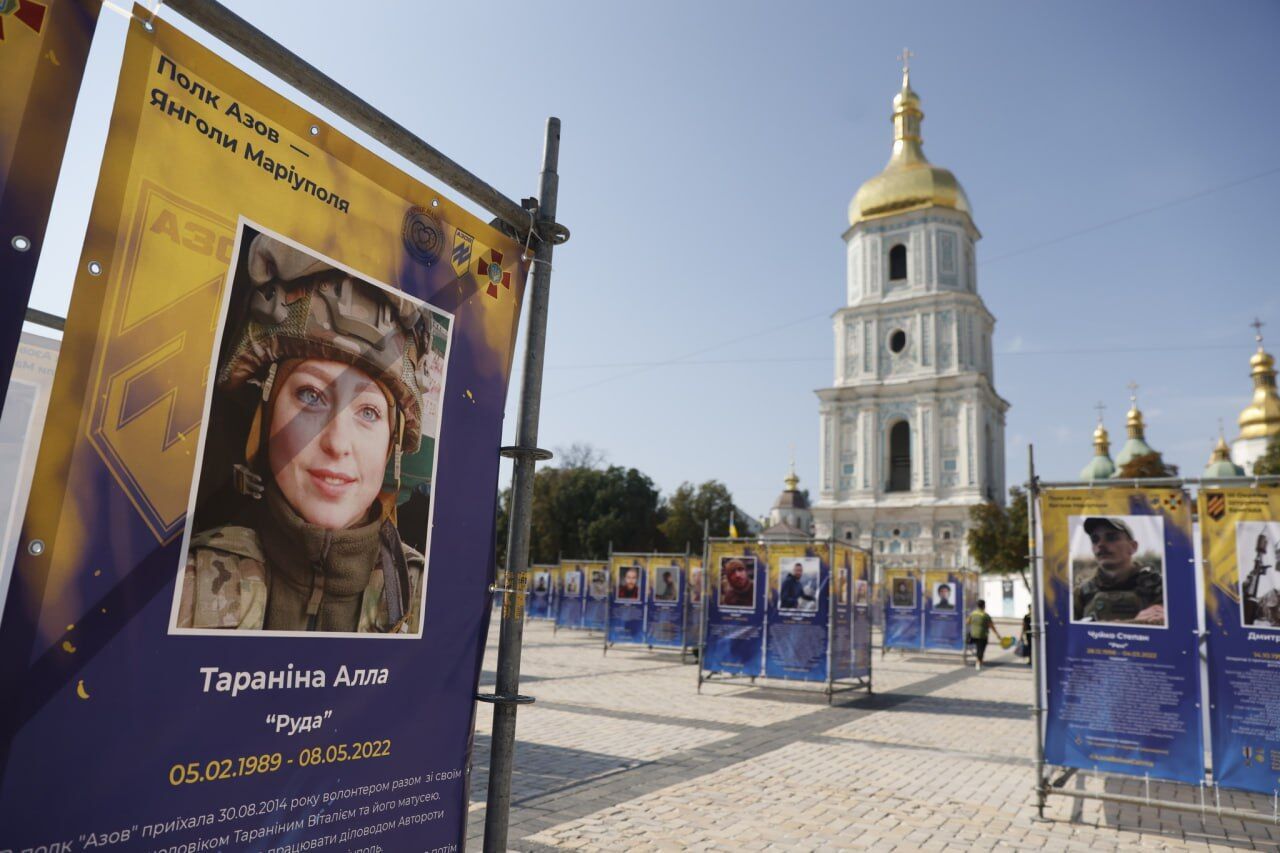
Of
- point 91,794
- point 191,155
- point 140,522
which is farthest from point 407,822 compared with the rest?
point 191,155

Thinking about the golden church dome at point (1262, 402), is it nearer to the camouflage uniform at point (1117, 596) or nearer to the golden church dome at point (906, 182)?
the golden church dome at point (906, 182)

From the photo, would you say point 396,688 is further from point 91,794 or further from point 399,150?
point 399,150

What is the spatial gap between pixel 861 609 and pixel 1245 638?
9027mm

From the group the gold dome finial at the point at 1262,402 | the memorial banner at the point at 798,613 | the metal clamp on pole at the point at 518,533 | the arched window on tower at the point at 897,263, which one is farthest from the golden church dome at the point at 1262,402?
the metal clamp on pole at the point at 518,533

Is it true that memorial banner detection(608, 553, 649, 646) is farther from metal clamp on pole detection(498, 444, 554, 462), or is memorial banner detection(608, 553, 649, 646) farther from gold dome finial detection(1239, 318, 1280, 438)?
gold dome finial detection(1239, 318, 1280, 438)

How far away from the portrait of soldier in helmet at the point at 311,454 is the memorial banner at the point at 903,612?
24.8m

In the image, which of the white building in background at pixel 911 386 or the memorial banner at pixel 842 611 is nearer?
the memorial banner at pixel 842 611

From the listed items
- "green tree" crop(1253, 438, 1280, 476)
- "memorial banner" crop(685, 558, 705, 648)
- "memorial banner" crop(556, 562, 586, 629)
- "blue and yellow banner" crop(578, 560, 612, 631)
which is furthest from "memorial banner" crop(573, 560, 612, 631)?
"green tree" crop(1253, 438, 1280, 476)

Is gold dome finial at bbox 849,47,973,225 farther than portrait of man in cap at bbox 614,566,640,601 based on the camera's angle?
Yes

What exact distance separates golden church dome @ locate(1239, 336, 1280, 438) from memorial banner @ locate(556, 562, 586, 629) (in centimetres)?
6414

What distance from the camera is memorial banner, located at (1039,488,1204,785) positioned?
22.8ft

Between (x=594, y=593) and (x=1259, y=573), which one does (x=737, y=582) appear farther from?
(x=594, y=593)

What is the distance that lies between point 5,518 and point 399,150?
1.57m

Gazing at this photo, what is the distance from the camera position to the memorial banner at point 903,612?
2555cm
